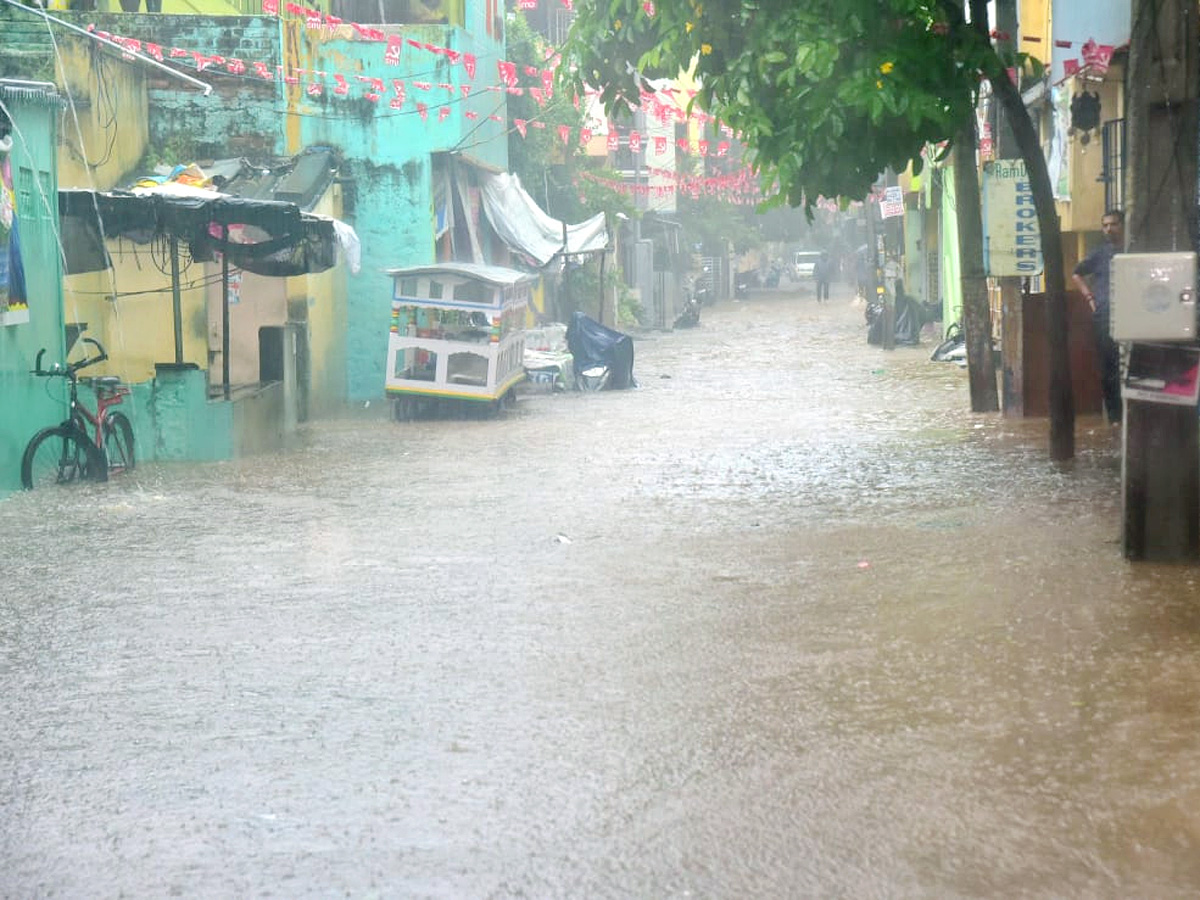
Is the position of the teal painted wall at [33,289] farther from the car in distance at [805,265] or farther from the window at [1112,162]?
the car in distance at [805,265]

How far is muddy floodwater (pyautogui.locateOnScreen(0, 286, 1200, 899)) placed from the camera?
4.93 metres

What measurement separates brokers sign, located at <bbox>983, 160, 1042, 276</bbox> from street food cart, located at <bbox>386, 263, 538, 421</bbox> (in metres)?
6.12

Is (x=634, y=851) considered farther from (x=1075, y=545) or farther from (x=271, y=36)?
(x=271, y=36)

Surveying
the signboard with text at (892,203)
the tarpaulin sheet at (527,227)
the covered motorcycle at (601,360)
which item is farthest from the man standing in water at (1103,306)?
the signboard with text at (892,203)

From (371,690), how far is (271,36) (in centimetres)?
1633

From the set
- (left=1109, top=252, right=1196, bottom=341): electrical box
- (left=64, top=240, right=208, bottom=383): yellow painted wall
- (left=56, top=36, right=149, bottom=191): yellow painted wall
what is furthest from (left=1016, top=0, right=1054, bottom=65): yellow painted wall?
(left=1109, top=252, right=1196, bottom=341): electrical box

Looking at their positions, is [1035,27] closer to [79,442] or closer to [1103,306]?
[1103,306]

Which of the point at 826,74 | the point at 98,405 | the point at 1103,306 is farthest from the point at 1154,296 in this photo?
the point at 98,405

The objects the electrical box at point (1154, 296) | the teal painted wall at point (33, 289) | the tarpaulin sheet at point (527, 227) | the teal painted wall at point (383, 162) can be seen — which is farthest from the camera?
the tarpaulin sheet at point (527, 227)

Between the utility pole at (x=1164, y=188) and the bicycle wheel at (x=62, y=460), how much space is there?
854 centimetres

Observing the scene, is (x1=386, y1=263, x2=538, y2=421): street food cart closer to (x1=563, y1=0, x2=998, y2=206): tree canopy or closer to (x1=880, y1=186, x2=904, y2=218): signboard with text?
(x1=563, y1=0, x2=998, y2=206): tree canopy

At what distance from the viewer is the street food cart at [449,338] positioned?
20938 millimetres

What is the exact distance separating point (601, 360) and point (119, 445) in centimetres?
1068

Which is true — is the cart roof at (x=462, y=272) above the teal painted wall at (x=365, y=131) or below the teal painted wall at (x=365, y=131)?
below
